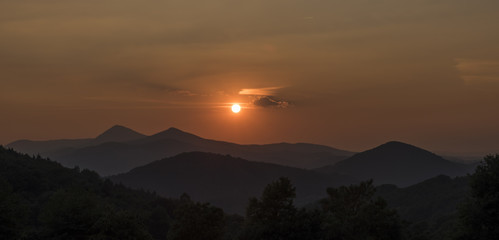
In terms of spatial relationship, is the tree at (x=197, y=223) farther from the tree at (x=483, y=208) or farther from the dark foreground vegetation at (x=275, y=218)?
the tree at (x=483, y=208)

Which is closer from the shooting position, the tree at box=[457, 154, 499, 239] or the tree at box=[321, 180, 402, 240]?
the tree at box=[457, 154, 499, 239]

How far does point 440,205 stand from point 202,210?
163541 mm

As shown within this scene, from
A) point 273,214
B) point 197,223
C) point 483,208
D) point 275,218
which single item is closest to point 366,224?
point 275,218

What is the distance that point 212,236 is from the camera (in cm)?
5212

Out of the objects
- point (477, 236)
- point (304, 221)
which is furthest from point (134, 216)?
point (477, 236)

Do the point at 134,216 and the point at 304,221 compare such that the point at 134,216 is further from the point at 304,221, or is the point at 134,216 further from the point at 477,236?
the point at 477,236

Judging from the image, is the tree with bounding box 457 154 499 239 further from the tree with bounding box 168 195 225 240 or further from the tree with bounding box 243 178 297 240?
the tree with bounding box 168 195 225 240

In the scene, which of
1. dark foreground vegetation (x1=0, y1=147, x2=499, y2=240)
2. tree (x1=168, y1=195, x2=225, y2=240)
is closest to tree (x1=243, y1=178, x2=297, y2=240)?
dark foreground vegetation (x1=0, y1=147, x2=499, y2=240)

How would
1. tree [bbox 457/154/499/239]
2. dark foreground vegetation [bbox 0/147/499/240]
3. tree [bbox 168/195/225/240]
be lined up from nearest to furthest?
1. tree [bbox 457/154/499/239]
2. dark foreground vegetation [bbox 0/147/499/240]
3. tree [bbox 168/195/225/240]

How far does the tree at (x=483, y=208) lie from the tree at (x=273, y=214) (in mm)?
19127

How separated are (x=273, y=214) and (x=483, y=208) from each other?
23738mm

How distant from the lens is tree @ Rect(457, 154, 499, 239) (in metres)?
43.0

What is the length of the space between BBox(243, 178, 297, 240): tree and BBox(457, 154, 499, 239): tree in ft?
62.8

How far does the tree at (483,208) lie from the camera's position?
141ft
